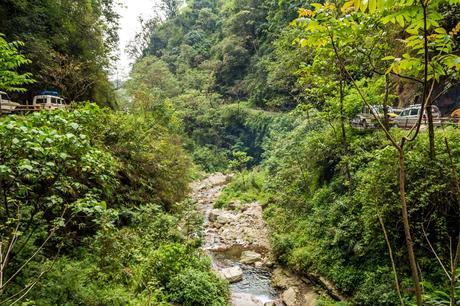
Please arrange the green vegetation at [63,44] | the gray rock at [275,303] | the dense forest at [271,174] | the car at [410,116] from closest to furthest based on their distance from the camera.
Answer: the dense forest at [271,174]
the gray rock at [275,303]
the green vegetation at [63,44]
the car at [410,116]

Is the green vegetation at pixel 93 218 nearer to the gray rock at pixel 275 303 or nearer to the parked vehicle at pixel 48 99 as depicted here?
the gray rock at pixel 275 303

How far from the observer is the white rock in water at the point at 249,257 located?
444 inches

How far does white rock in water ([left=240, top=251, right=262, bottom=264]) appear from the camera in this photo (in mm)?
11267

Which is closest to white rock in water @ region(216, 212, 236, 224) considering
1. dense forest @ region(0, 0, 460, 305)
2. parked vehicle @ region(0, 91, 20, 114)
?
dense forest @ region(0, 0, 460, 305)

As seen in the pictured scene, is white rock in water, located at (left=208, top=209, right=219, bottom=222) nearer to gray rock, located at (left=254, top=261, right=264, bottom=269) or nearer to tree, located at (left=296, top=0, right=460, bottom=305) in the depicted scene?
gray rock, located at (left=254, top=261, right=264, bottom=269)

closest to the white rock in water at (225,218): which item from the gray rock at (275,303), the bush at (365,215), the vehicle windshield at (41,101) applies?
the bush at (365,215)

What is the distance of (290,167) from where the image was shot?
48.1 feet

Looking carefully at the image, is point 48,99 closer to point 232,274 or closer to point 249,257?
point 232,274

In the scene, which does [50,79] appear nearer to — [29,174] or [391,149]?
[29,174]

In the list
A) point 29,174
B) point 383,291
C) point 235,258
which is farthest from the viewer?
point 235,258

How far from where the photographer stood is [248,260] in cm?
1128

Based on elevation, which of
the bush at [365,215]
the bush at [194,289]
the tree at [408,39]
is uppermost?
the tree at [408,39]

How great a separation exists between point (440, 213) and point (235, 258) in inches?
297

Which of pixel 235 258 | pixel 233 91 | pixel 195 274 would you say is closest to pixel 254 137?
pixel 233 91
